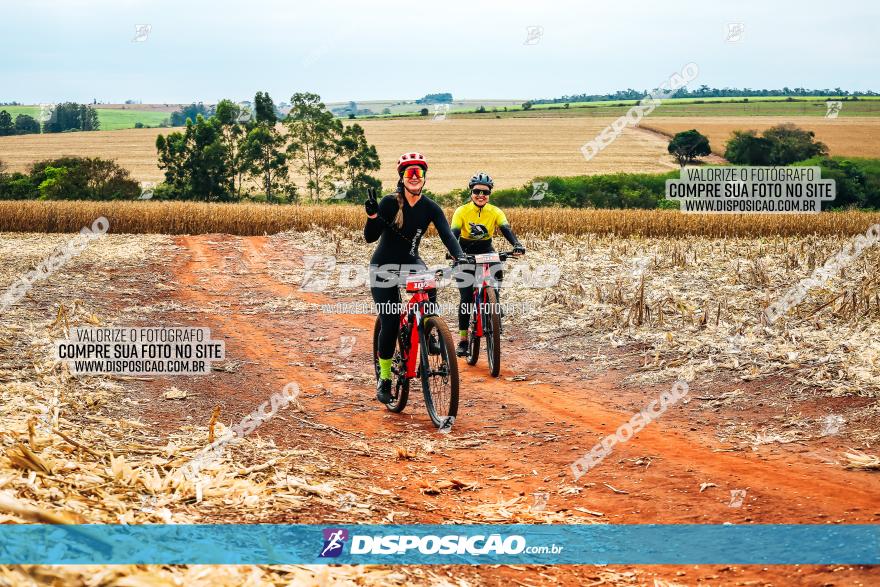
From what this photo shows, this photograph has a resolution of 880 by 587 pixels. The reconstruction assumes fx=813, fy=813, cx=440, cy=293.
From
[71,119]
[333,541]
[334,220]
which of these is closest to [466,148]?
[334,220]

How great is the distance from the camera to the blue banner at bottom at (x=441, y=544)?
12.7ft

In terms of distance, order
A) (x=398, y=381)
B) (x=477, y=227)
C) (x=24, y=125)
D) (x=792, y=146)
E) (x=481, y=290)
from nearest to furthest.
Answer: (x=398, y=381), (x=481, y=290), (x=477, y=227), (x=792, y=146), (x=24, y=125)

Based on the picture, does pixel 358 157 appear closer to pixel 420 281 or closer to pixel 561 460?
pixel 420 281

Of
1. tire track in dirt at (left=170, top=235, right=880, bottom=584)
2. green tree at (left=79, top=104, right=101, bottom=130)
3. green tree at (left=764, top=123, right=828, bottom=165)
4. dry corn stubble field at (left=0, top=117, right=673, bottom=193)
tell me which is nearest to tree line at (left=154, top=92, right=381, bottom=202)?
dry corn stubble field at (left=0, top=117, right=673, bottom=193)

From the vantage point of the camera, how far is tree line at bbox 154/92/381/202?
185 feet

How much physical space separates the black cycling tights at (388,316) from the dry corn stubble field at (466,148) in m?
47.7

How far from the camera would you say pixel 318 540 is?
471 centimetres

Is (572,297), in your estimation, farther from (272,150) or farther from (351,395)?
(272,150)

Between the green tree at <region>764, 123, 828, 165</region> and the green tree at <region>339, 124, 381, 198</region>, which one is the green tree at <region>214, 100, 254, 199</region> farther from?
the green tree at <region>764, 123, 828, 165</region>

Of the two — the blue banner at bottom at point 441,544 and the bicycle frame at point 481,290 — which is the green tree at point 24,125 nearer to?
the bicycle frame at point 481,290

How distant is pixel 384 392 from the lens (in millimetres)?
8820

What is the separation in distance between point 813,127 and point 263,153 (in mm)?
55581

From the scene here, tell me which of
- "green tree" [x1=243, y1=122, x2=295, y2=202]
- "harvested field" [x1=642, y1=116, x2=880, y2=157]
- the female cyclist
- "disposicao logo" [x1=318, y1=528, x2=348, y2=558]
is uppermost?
"harvested field" [x1=642, y1=116, x2=880, y2=157]

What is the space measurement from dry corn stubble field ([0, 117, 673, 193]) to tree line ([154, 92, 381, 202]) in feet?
18.1
